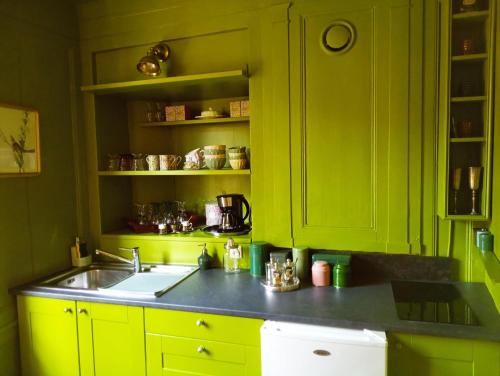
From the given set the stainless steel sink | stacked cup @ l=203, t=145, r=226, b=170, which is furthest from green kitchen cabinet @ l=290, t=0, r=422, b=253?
the stainless steel sink

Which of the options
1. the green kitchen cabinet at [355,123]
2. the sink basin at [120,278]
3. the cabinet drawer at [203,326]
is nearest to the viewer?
the cabinet drawer at [203,326]

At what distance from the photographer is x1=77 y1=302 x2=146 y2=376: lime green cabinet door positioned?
1832 mm

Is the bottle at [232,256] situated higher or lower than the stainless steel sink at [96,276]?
higher

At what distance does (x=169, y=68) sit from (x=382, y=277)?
1.67 meters

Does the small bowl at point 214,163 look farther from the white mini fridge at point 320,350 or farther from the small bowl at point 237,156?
the white mini fridge at point 320,350

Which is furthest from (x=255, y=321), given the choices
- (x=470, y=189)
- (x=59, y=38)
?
(x=59, y=38)

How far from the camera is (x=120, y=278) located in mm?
2342

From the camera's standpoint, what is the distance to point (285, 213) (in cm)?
208

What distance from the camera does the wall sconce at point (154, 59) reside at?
2.15 m

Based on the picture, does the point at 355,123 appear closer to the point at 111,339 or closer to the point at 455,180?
the point at 455,180

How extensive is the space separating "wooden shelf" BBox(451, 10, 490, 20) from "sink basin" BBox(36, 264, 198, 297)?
1831 mm

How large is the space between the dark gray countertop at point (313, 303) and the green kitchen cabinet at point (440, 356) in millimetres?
41

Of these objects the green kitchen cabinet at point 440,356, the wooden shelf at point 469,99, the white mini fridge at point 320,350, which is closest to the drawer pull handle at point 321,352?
the white mini fridge at point 320,350

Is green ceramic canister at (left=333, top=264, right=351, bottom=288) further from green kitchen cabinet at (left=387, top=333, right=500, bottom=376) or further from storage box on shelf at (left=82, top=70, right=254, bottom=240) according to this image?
storage box on shelf at (left=82, top=70, right=254, bottom=240)
